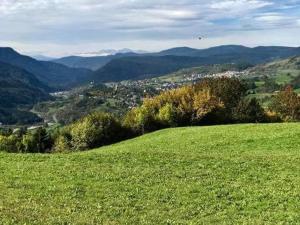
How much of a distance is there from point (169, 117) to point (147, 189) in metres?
59.8

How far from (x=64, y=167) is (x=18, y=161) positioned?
4.66m

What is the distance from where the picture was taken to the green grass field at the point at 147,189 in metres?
18.9

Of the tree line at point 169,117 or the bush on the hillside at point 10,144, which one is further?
the bush on the hillside at point 10,144

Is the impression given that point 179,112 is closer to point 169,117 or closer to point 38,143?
point 169,117

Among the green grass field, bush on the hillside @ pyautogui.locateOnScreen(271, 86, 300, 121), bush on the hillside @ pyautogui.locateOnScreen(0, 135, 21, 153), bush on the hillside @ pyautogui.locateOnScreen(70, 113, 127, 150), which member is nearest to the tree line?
bush on the hillside @ pyautogui.locateOnScreen(70, 113, 127, 150)

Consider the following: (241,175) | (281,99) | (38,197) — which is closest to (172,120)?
(281,99)

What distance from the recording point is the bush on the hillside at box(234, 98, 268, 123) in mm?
90644

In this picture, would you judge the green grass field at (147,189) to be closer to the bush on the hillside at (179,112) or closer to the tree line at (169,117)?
the tree line at (169,117)

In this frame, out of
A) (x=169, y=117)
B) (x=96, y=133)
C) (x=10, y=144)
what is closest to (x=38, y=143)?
(x=10, y=144)

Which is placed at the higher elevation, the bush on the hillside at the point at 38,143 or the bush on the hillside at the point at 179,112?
the bush on the hillside at the point at 179,112

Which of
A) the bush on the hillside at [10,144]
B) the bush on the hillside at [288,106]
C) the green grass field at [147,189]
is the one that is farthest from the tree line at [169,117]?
the green grass field at [147,189]

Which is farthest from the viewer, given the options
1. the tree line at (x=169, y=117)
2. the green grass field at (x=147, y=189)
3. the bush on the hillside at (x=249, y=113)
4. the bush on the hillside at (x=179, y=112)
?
the bush on the hillside at (x=249, y=113)

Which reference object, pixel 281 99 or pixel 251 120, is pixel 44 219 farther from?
pixel 281 99

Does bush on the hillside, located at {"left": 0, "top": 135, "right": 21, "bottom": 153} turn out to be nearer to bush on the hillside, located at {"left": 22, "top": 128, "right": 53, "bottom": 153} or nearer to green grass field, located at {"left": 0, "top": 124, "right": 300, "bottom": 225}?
bush on the hillside, located at {"left": 22, "top": 128, "right": 53, "bottom": 153}
